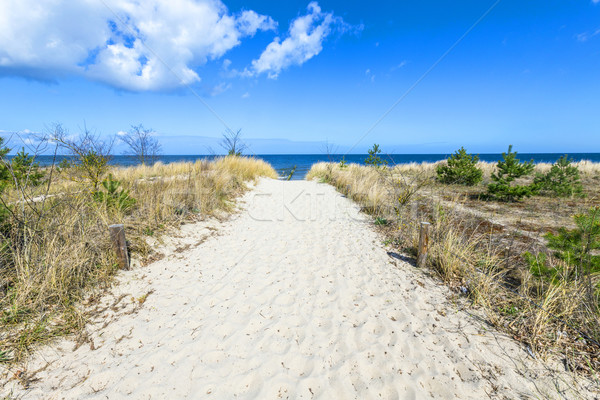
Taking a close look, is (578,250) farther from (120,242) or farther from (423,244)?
(120,242)

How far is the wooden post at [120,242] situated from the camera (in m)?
3.41

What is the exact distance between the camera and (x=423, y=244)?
387 centimetres

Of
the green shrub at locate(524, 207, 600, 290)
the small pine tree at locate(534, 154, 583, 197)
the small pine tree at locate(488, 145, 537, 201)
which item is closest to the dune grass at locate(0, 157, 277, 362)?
the green shrub at locate(524, 207, 600, 290)

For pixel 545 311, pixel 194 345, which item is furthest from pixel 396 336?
pixel 194 345

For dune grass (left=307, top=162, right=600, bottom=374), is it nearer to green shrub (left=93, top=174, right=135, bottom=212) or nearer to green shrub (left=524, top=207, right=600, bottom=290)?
green shrub (left=524, top=207, right=600, bottom=290)

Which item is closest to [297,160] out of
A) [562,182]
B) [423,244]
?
[562,182]

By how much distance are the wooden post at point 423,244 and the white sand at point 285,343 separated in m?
0.31

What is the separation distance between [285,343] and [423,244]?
2.68 meters

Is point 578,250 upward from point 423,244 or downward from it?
upward

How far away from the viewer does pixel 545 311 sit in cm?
246

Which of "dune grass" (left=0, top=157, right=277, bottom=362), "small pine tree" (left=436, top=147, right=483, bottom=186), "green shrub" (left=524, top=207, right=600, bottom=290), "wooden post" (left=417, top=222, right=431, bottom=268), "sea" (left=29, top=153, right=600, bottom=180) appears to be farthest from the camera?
"sea" (left=29, top=153, right=600, bottom=180)

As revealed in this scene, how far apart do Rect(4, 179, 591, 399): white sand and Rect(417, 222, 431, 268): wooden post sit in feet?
1.02

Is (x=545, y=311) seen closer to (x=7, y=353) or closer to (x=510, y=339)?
(x=510, y=339)

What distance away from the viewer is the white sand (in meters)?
1.94
